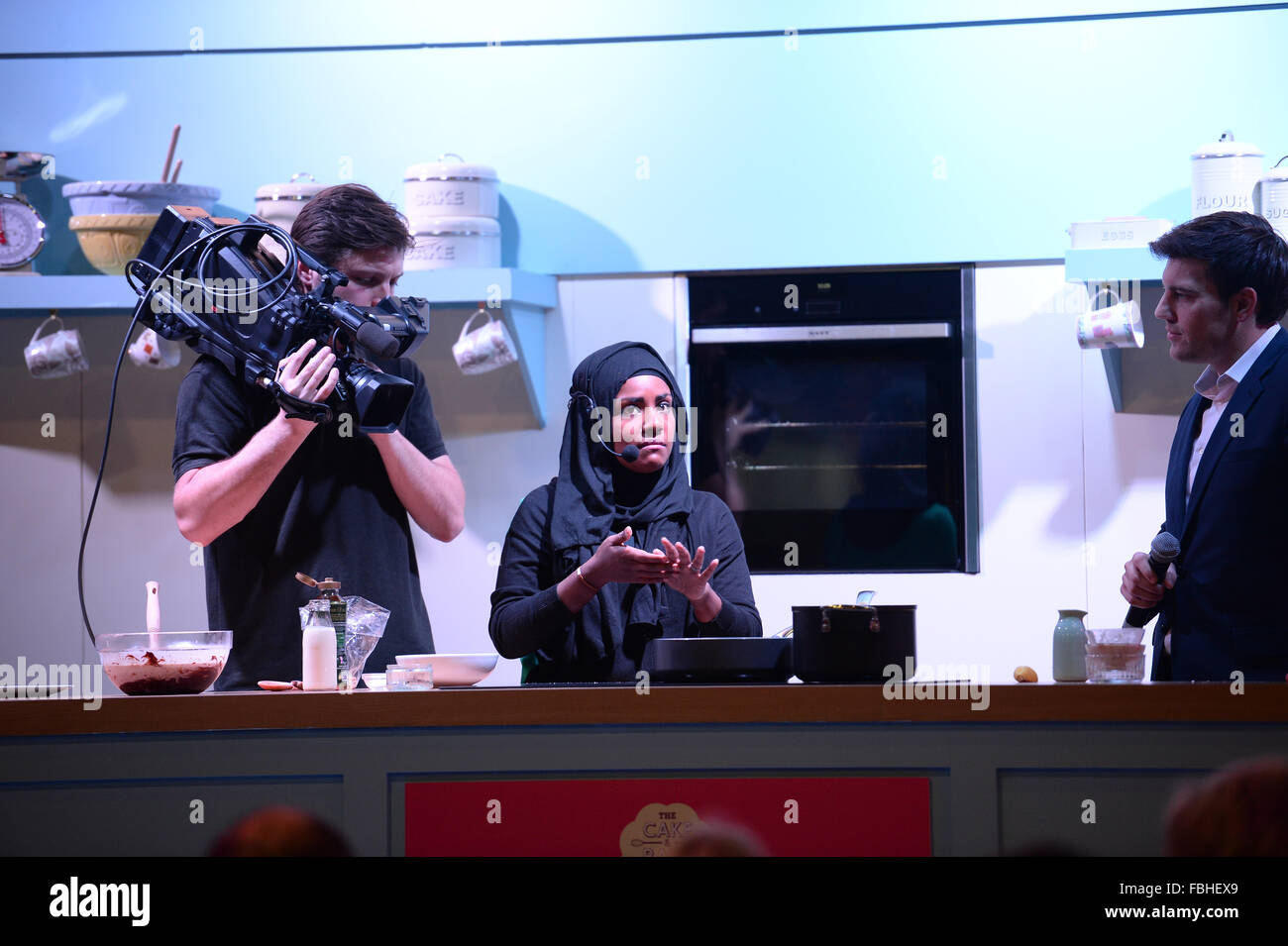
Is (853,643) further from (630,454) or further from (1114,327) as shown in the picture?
(1114,327)

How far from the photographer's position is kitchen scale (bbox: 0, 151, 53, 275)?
131 inches

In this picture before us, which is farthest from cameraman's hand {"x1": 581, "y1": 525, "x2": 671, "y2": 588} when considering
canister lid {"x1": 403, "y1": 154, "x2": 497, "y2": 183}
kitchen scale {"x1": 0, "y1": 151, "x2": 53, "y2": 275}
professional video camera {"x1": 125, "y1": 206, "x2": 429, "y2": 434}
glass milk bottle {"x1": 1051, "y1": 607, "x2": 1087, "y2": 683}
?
kitchen scale {"x1": 0, "y1": 151, "x2": 53, "y2": 275}

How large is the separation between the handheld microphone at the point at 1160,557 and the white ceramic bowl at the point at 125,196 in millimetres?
2272

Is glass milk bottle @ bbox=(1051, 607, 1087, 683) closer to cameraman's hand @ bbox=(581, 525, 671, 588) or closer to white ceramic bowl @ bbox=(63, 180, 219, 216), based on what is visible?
cameraman's hand @ bbox=(581, 525, 671, 588)

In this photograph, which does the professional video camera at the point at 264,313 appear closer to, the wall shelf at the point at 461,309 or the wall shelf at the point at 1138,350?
the wall shelf at the point at 461,309

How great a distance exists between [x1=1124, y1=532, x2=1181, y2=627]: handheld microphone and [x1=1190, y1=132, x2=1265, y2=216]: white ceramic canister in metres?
1.07

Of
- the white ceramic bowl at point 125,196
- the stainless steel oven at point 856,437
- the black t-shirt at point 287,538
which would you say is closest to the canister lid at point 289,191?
the white ceramic bowl at point 125,196

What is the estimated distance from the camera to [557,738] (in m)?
1.84

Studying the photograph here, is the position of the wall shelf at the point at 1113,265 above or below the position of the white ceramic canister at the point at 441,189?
below

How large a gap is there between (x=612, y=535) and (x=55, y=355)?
5.63 feet

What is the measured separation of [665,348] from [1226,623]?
1.57 metres

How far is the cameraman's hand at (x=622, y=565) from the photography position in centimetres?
216
